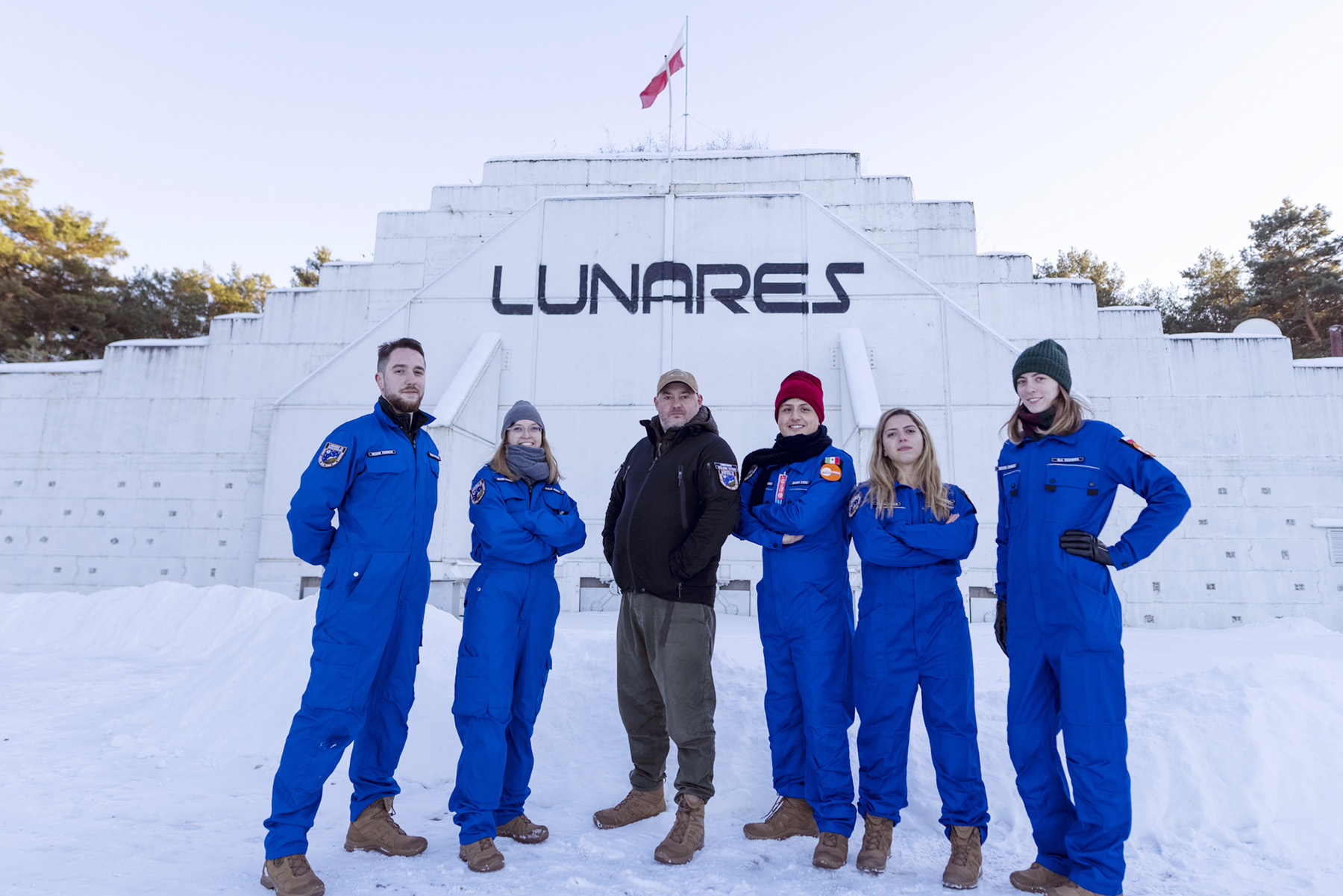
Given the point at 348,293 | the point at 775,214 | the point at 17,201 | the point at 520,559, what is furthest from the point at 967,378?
the point at 17,201

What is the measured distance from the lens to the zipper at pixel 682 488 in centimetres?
362

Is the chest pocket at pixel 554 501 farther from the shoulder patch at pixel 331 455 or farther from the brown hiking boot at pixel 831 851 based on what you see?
the brown hiking boot at pixel 831 851

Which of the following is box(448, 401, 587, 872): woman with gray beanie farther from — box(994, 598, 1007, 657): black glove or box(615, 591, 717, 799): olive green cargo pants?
box(994, 598, 1007, 657): black glove

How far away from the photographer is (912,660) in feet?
10.9

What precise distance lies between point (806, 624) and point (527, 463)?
1.61 m

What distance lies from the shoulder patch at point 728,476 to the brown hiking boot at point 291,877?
7.94ft

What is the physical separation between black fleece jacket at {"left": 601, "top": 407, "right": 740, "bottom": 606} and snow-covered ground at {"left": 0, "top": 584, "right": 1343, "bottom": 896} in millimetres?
1292

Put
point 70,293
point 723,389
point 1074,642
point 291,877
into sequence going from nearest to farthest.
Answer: point 291,877 < point 1074,642 < point 723,389 < point 70,293

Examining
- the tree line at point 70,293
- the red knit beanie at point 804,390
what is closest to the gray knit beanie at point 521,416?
the red knit beanie at point 804,390

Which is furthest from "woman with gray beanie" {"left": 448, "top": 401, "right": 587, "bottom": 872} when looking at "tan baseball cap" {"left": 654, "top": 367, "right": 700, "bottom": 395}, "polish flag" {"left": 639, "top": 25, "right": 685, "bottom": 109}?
"polish flag" {"left": 639, "top": 25, "right": 685, "bottom": 109}

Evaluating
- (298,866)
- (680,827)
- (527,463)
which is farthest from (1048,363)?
(298,866)

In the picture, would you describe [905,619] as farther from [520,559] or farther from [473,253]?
[473,253]

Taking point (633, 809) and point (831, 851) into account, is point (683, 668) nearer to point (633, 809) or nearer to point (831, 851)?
point (633, 809)

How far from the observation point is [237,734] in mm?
4914
